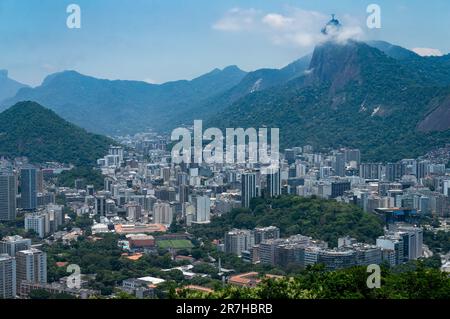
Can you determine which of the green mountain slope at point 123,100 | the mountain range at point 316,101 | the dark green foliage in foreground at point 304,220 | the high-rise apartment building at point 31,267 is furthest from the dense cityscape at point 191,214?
the green mountain slope at point 123,100

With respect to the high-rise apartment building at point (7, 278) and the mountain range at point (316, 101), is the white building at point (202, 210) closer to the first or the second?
the high-rise apartment building at point (7, 278)

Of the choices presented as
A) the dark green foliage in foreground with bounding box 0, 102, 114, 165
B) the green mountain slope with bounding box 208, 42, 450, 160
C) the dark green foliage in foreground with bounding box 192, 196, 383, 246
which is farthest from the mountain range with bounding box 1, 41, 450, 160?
the dark green foliage in foreground with bounding box 192, 196, 383, 246

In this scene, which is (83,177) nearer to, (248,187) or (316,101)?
(248,187)

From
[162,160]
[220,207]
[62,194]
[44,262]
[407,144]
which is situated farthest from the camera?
[407,144]

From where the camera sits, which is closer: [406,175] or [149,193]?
[149,193]

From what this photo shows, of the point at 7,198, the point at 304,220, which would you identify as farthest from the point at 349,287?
the point at 7,198

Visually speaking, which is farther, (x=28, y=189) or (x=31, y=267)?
(x=28, y=189)

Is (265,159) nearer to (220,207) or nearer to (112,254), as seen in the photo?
(220,207)
